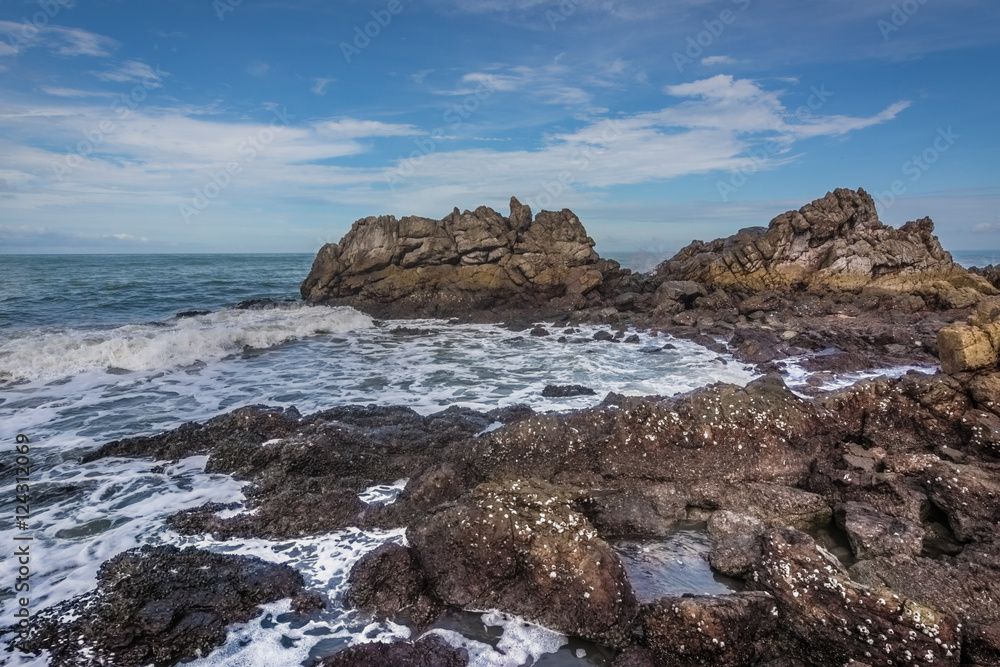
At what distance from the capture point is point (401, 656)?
532 cm

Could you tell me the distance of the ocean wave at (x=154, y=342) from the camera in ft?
53.3

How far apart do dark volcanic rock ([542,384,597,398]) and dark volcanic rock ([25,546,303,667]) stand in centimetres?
830

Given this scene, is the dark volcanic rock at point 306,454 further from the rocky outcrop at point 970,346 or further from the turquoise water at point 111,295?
the turquoise water at point 111,295

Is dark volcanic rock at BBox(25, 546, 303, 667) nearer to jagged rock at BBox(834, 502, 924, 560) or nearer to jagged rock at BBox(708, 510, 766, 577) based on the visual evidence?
jagged rock at BBox(708, 510, 766, 577)

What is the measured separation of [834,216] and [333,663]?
3211 centimetres

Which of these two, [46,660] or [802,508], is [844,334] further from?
[46,660]

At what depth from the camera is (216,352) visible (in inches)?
757

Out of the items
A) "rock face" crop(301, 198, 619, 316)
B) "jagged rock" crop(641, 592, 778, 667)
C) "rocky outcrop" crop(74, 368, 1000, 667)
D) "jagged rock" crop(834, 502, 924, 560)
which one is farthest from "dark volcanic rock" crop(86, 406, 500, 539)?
"rock face" crop(301, 198, 619, 316)

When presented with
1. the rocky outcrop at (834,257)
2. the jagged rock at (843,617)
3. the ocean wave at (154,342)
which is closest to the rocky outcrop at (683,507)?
the jagged rock at (843,617)

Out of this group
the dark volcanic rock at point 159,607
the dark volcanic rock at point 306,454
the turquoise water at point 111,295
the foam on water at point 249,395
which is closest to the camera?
the dark volcanic rock at point 159,607

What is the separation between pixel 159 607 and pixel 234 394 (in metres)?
9.43

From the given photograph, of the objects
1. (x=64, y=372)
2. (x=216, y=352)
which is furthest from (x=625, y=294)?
(x=64, y=372)

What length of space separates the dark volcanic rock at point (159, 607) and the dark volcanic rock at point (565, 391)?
8299 millimetres

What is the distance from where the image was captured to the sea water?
5906 mm
